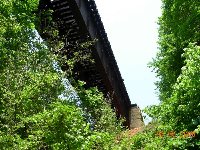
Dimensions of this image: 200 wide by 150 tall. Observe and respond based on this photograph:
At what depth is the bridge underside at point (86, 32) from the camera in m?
17.0

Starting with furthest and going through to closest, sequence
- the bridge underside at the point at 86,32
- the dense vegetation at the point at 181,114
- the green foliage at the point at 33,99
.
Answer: the bridge underside at the point at 86,32 < the dense vegetation at the point at 181,114 < the green foliage at the point at 33,99

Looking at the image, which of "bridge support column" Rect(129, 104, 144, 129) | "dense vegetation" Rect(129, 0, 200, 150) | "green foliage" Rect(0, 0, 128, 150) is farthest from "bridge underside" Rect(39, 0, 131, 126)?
"bridge support column" Rect(129, 104, 144, 129)

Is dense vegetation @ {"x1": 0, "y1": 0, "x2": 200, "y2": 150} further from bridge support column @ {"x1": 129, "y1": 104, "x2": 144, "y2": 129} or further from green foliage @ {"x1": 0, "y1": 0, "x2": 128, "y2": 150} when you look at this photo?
bridge support column @ {"x1": 129, "y1": 104, "x2": 144, "y2": 129}

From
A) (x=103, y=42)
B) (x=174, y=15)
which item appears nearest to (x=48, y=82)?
(x=103, y=42)

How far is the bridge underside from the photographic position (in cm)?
1703

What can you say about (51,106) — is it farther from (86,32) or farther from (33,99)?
(86,32)

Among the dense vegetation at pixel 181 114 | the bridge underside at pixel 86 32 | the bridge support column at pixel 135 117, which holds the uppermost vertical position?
the bridge underside at pixel 86 32

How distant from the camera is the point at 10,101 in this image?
32.7 ft

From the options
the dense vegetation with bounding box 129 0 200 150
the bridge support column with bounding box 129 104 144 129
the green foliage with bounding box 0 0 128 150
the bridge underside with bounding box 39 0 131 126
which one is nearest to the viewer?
the green foliage with bounding box 0 0 128 150

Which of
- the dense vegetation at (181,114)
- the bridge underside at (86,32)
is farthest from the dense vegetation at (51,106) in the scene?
the bridge underside at (86,32)

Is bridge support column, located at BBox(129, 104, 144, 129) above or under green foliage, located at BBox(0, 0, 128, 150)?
above

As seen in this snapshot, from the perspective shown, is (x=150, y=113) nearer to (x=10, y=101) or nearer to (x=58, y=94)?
(x=58, y=94)

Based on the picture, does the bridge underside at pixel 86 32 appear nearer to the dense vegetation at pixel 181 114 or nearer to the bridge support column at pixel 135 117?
the dense vegetation at pixel 181 114

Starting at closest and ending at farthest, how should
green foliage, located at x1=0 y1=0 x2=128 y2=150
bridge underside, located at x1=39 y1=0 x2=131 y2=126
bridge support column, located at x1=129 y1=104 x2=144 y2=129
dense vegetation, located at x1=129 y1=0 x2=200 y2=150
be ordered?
green foliage, located at x1=0 y1=0 x2=128 y2=150
dense vegetation, located at x1=129 y1=0 x2=200 y2=150
bridge underside, located at x1=39 y1=0 x2=131 y2=126
bridge support column, located at x1=129 y1=104 x2=144 y2=129
